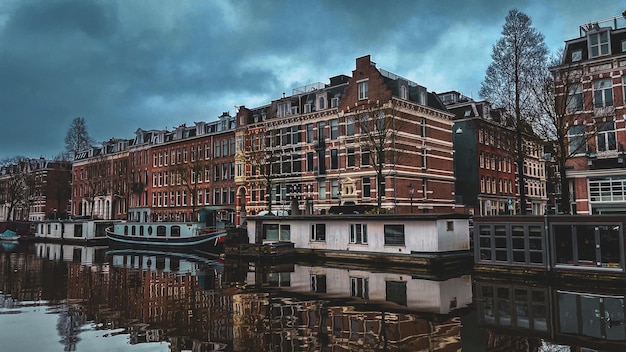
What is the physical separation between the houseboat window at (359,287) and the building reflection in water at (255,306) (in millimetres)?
48

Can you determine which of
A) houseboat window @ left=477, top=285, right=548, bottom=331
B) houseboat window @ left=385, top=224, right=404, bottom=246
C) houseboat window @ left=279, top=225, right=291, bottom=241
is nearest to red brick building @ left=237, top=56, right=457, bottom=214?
houseboat window @ left=279, top=225, right=291, bottom=241

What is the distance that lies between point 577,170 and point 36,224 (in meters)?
78.4

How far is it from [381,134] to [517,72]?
11692mm

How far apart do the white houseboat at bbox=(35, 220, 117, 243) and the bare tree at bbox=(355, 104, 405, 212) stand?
132 ft

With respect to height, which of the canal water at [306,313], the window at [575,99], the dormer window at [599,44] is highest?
the dormer window at [599,44]

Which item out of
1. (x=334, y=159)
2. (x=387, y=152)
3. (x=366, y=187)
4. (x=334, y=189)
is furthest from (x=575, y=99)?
(x=334, y=189)

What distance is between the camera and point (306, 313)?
670 inches

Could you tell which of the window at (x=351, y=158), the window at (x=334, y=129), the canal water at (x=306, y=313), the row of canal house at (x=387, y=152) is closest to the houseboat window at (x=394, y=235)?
the canal water at (x=306, y=313)

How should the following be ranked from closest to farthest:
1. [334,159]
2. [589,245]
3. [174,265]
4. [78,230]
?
[589,245] < [174,265] < [334,159] < [78,230]

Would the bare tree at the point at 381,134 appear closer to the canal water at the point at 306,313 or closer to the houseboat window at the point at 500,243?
the houseboat window at the point at 500,243

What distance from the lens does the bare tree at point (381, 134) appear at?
3881cm

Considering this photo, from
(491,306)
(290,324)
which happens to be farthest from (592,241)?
(290,324)

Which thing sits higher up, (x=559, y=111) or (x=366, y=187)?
(x=559, y=111)

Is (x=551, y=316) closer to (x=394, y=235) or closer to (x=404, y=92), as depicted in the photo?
(x=394, y=235)
